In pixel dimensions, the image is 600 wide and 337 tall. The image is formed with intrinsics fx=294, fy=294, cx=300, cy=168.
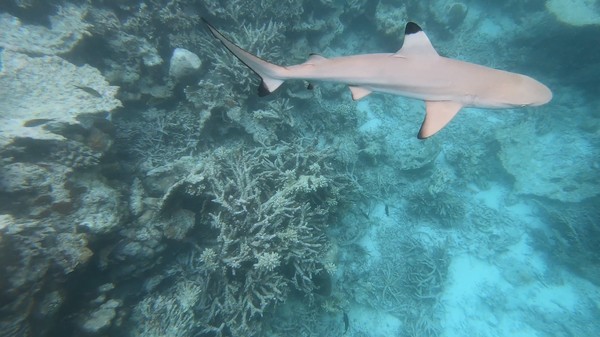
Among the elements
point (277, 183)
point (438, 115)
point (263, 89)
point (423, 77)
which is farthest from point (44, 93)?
point (438, 115)

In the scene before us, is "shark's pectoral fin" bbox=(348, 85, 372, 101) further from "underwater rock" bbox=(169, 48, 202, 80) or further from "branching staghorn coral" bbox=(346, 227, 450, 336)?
"branching staghorn coral" bbox=(346, 227, 450, 336)

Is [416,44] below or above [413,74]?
above

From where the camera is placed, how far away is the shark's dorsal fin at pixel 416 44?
3650 millimetres

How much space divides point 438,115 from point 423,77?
1.76 feet

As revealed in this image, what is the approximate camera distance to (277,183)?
6035 mm

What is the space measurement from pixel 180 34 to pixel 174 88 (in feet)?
4.73

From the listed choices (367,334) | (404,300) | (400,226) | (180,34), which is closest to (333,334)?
(367,334)

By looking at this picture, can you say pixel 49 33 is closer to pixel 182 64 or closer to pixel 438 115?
pixel 182 64

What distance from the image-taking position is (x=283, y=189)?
5805 mm

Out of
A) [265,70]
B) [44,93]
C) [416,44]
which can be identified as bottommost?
[416,44]

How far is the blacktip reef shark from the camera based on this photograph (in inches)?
140

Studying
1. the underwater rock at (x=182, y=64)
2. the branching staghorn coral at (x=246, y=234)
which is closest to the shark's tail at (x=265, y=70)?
the branching staghorn coral at (x=246, y=234)

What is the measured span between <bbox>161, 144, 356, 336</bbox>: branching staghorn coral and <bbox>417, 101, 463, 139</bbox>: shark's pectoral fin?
253 cm

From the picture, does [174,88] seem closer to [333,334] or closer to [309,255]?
[309,255]
